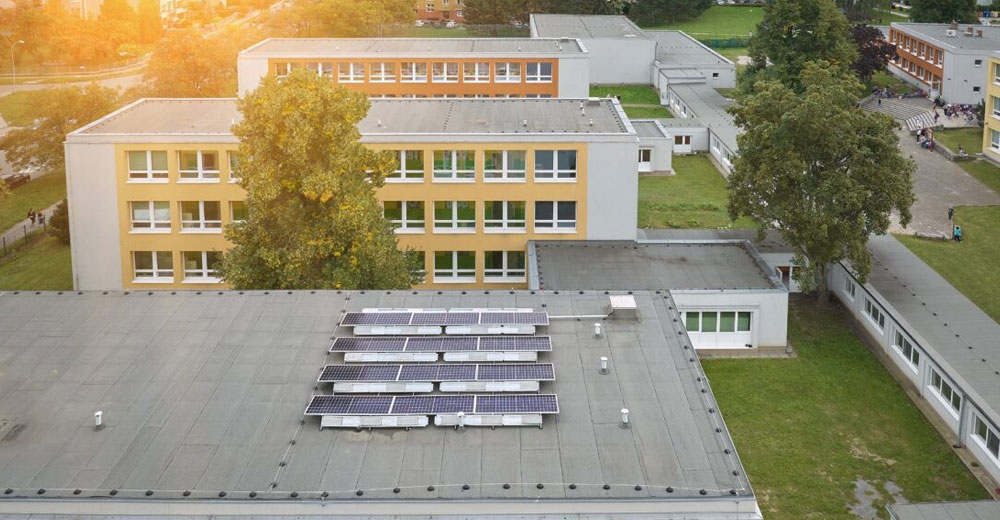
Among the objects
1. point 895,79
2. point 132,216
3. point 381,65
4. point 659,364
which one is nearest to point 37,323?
point 659,364

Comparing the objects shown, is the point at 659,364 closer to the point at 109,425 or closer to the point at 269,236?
the point at 109,425

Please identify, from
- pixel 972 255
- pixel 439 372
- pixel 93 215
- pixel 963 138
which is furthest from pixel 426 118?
pixel 963 138

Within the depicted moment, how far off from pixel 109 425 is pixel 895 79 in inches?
3407

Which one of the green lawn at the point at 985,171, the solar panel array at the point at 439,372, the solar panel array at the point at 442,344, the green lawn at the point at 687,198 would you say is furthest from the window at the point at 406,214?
the green lawn at the point at 985,171

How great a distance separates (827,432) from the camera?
108 feet

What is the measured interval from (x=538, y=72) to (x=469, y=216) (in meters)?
28.0

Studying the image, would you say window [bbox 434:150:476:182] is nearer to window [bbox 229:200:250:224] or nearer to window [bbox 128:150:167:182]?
window [bbox 229:200:250:224]

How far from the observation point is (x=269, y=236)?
31.7m

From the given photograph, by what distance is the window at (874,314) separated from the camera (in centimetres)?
3928

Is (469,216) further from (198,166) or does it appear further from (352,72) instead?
(352,72)

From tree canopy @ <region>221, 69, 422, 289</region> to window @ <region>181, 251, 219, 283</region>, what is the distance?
1025 cm

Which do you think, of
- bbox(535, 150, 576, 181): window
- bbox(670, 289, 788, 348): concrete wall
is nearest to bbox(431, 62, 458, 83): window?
bbox(535, 150, 576, 181): window

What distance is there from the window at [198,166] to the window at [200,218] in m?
1.06

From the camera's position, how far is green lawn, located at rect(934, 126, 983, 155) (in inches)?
2771
